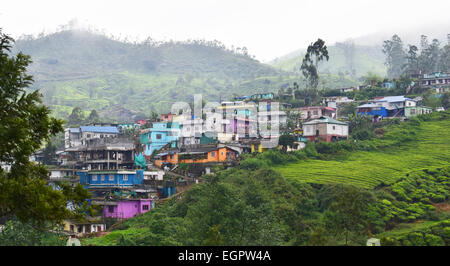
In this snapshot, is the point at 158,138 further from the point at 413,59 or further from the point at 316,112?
the point at 413,59

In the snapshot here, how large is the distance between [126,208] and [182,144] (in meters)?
15.6

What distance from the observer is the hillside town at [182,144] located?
123 feet

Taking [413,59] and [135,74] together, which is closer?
[413,59]

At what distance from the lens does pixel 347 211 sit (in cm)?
2231

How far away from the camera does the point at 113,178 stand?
39000 mm

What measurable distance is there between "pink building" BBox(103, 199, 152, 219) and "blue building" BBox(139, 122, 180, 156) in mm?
14856

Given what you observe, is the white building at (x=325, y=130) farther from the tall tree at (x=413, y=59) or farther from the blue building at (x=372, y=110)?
the tall tree at (x=413, y=59)

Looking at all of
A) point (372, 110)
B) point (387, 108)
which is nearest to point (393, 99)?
point (387, 108)

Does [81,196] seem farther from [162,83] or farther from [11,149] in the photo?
[162,83]

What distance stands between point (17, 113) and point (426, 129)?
40.8 meters

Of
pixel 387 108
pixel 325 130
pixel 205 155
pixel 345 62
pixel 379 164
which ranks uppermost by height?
pixel 345 62

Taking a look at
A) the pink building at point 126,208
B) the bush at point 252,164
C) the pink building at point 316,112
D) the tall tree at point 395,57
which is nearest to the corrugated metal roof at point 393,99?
the pink building at point 316,112

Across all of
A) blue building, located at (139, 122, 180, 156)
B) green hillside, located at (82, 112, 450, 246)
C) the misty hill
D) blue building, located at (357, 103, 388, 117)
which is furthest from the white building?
the misty hill
